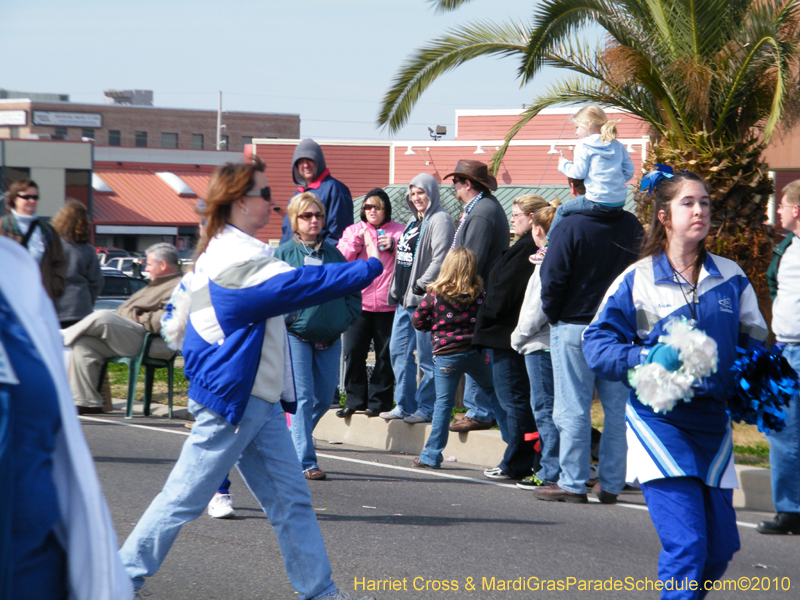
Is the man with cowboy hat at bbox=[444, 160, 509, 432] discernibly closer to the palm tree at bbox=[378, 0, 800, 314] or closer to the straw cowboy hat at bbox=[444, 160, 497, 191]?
the straw cowboy hat at bbox=[444, 160, 497, 191]

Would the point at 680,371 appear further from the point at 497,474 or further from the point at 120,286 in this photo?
the point at 120,286

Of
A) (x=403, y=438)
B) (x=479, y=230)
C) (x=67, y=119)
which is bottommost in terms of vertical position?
(x=403, y=438)

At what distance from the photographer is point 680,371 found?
3.25m

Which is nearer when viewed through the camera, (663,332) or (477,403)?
(663,332)

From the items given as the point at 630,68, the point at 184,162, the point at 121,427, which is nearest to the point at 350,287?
the point at 121,427

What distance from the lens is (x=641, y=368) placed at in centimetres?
334

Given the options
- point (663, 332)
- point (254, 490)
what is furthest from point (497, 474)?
point (663, 332)

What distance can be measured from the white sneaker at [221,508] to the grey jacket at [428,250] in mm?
2857

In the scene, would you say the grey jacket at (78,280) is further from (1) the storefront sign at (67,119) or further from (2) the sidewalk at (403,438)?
(1) the storefront sign at (67,119)

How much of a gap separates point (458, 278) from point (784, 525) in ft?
9.70

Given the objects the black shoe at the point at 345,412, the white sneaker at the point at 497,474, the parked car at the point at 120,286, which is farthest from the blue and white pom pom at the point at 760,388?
the parked car at the point at 120,286

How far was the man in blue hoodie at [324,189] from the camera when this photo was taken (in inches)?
333

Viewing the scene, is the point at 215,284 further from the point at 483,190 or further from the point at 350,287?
the point at 483,190

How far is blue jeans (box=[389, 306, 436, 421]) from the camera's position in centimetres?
829
